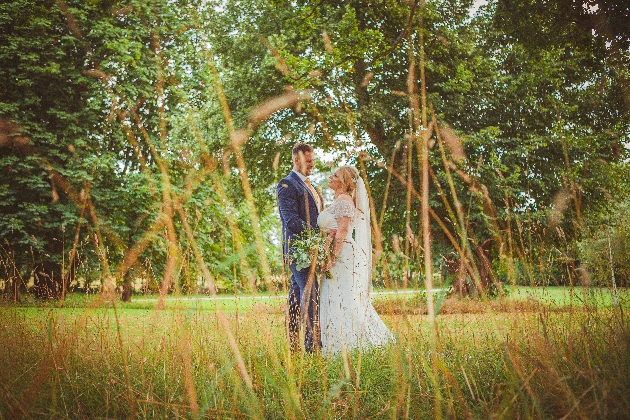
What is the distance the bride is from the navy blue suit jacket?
24cm

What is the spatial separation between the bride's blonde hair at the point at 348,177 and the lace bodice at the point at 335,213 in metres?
0.27

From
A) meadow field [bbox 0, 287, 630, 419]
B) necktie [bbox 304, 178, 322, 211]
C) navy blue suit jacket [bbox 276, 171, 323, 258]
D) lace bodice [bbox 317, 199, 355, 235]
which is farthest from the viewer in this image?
necktie [bbox 304, 178, 322, 211]

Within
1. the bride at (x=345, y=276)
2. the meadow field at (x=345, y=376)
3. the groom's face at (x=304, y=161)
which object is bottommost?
the meadow field at (x=345, y=376)

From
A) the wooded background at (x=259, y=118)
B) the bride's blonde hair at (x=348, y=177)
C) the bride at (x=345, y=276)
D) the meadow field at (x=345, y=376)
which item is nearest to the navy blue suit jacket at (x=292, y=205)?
the bride at (x=345, y=276)

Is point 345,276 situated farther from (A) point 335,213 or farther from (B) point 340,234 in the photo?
(A) point 335,213

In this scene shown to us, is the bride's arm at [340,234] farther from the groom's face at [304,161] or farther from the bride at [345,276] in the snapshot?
the groom's face at [304,161]

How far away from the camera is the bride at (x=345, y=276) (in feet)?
15.9

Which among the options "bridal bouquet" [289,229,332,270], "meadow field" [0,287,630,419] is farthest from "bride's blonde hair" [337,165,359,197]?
"meadow field" [0,287,630,419]

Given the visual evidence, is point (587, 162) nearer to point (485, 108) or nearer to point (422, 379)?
point (485, 108)

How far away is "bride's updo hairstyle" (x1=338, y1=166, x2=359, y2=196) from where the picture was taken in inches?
210

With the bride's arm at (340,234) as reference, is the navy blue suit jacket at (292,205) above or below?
above

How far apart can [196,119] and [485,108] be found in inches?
353

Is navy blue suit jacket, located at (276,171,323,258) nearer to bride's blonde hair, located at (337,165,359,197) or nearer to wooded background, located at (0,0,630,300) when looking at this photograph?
bride's blonde hair, located at (337,165,359,197)

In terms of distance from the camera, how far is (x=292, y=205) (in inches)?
199
